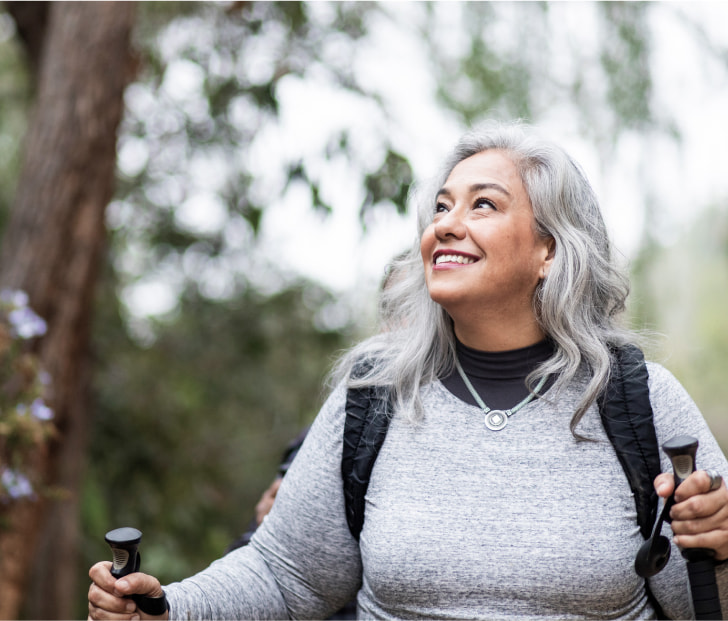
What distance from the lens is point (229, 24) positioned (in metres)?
5.93

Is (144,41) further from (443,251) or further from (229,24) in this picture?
(443,251)

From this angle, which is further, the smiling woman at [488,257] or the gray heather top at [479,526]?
the smiling woman at [488,257]

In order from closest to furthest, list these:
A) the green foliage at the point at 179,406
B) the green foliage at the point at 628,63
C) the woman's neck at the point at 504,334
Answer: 1. the woman's neck at the point at 504,334
2. the green foliage at the point at 628,63
3. the green foliage at the point at 179,406

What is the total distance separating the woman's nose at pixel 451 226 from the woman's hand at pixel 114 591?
3.25 ft

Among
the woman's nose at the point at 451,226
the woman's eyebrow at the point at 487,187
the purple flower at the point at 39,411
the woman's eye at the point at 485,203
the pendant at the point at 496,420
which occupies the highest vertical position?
the woman's eyebrow at the point at 487,187

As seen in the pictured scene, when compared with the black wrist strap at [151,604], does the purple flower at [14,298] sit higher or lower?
higher

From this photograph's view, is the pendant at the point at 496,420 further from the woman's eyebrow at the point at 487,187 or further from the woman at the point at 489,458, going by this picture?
the woman's eyebrow at the point at 487,187

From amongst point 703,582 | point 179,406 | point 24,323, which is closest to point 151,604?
point 703,582

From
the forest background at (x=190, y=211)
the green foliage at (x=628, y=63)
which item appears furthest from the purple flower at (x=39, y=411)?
the green foliage at (x=628, y=63)

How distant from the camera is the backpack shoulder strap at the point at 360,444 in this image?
199 centimetres

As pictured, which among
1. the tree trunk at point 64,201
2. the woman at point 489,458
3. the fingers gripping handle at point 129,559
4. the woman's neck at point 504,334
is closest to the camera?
the fingers gripping handle at point 129,559

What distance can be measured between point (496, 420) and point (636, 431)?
0.30 metres

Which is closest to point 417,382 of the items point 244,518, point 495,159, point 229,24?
point 495,159

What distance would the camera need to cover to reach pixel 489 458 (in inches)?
74.7
